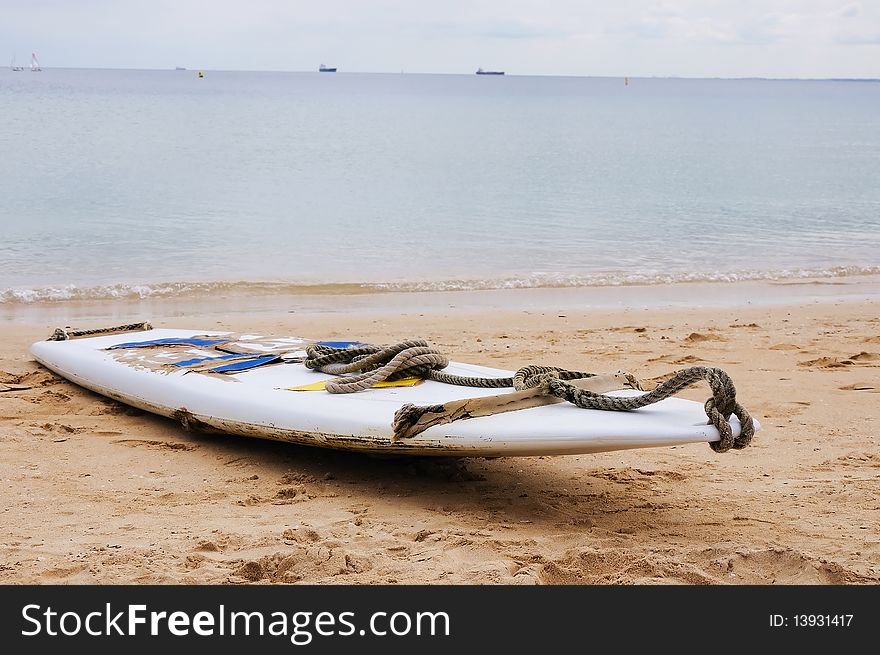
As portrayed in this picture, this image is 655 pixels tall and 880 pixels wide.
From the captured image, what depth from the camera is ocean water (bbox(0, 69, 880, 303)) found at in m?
10.7

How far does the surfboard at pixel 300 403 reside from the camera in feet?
11.2

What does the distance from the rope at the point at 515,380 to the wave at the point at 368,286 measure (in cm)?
489

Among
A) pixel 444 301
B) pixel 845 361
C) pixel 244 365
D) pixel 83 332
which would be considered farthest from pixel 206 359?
pixel 444 301

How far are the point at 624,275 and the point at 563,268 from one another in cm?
72

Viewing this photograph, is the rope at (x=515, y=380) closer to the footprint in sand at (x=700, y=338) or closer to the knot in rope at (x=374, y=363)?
the knot in rope at (x=374, y=363)

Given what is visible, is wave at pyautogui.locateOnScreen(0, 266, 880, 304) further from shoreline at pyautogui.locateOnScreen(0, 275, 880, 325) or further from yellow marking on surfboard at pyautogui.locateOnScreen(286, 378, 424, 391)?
yellow marking on surfboard at pyautogui.locateOnScreen(286, 378, 424, 391)

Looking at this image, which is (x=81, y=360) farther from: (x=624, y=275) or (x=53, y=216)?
(x=53, y=216)

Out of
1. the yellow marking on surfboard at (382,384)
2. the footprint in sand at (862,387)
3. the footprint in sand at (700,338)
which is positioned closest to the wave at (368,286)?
the footprint in sand at (700,338)

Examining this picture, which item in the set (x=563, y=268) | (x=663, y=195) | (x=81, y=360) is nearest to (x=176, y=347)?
(x=81, y=360)

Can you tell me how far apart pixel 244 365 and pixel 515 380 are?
5.25 feet

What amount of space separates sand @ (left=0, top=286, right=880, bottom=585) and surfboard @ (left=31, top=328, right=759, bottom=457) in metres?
0.16

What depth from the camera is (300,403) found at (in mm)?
4125

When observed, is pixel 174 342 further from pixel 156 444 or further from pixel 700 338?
pixel 700 338

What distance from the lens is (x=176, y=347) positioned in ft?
17.6
